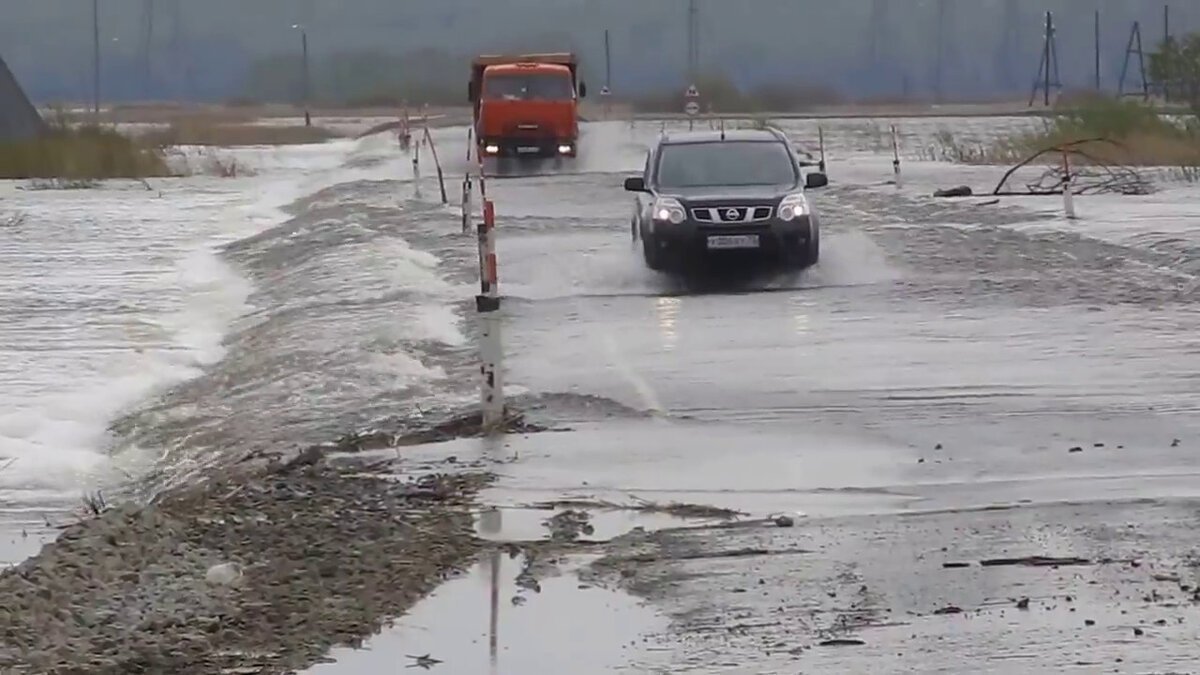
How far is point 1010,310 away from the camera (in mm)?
18688

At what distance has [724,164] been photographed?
2292cm

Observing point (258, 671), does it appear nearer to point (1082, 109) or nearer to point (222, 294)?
point (222, 294)

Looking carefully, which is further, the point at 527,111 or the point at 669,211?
the point at 527,111

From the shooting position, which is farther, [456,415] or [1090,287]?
[1090,287]

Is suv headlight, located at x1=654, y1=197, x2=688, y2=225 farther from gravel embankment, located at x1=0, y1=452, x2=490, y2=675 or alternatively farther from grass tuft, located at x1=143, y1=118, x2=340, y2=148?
grass tuft, located at x1=143, y1=118, x2=340, y2=148

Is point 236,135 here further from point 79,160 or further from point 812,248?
point 812,248

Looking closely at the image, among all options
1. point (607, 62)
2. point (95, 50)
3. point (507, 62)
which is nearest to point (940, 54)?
point (607, 62)

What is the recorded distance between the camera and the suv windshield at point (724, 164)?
22.7 metres

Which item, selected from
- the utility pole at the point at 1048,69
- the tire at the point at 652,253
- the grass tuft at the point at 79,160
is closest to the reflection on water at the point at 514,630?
the tire at the point at 652,253

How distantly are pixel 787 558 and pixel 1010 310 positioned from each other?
33.1ft

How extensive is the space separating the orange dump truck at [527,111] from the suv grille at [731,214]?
98.1 feet

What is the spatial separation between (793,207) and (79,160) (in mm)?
36195

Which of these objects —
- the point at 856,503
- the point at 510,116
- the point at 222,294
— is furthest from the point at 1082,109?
the point at 856,503

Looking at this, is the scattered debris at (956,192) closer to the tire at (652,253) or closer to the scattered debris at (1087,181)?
the scattered debris at (1087,181)
